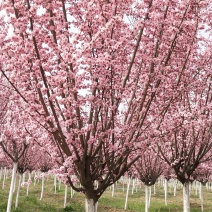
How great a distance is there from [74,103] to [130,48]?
190cm

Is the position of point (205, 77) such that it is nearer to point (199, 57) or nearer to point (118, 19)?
point (199, 57)

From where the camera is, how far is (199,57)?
338 inches

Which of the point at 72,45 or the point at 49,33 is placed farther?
the point at 49,33

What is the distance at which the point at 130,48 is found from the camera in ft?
18.8

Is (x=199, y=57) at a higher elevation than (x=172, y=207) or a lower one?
higher

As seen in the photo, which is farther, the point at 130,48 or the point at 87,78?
the point at 130,48

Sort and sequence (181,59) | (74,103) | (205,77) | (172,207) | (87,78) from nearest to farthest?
(74,103) < (87,78) < (181,59) < (205,77) < (172,207)

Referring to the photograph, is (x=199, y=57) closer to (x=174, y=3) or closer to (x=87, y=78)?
(x=174, y=3)

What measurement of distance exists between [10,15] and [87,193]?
3278mm

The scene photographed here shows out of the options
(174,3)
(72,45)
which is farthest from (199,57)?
(72,45)

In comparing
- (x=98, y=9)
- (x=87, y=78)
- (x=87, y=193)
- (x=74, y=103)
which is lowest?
(x=87, y=193)

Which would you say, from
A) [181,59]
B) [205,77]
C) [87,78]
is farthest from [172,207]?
[87,78]

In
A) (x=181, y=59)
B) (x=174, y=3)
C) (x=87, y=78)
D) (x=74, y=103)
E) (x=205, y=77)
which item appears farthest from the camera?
(x=205, y=77)

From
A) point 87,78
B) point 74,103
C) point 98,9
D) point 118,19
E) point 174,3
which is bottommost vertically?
point 74,103
